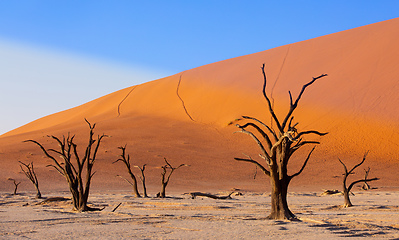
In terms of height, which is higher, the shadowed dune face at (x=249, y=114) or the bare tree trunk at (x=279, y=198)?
the shadowed dune face at (x=249, y=114)

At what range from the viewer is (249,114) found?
56719 mm

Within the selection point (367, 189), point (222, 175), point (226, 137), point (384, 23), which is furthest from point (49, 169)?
point (384, 23)

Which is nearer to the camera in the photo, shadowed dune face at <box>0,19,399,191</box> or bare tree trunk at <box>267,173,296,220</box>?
bare tree trunk at <box>267,173,296,220</box>

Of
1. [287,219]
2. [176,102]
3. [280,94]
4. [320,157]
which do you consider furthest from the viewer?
[176,102]

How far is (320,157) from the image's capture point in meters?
44.9

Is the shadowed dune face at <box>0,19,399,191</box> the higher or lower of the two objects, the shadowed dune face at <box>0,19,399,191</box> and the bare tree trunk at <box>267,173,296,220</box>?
the higher

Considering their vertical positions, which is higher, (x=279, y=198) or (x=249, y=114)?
(x=249, y=114)

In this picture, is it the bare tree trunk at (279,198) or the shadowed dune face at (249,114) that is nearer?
the bare tree trunk at (279,198)

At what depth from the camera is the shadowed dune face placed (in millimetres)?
41438

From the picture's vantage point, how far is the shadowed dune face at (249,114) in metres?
41.4

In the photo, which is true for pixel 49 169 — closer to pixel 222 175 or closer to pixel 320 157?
pixel 222 175

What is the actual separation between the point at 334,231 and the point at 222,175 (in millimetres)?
31008

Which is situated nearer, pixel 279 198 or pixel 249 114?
pixel 279 198

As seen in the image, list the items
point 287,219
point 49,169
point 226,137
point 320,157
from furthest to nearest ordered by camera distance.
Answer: point 226,137
point 320,157
point 49,169
point 287,219
